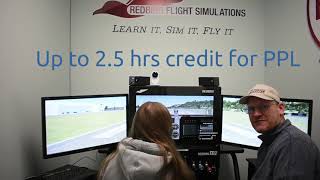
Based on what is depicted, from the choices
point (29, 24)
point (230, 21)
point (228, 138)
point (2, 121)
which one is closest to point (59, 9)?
point (29, 24)

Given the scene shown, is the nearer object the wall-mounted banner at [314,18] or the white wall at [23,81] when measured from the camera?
the white wall at [23,81]

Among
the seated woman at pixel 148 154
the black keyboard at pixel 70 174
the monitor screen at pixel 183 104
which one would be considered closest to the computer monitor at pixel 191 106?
the monitor screen at pixel 183 104

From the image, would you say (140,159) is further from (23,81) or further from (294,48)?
(294,48)

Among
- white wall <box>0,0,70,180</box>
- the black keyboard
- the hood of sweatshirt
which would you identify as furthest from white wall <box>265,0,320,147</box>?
white wall <box>0,0,70,180</box>

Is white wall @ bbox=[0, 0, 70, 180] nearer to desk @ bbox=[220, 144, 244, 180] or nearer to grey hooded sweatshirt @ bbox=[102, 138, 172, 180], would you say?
grey hooded sweatshirt @ bbox=[102, 138, 172, 180]

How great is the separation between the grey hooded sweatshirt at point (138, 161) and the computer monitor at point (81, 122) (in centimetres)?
78

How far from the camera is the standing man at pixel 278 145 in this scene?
4.80ft

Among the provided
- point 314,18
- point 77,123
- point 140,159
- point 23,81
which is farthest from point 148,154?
point 314,18

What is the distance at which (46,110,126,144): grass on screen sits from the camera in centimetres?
225

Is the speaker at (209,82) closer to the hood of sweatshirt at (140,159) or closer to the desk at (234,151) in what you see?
the desk at (234,151)

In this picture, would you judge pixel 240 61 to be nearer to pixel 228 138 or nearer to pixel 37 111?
pixel 228 138

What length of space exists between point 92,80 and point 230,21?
4.83 feet

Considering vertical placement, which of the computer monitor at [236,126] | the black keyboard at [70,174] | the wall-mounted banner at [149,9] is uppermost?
the wall-mounted banner at [149,9]

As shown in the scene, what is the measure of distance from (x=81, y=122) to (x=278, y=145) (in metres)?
1.48
